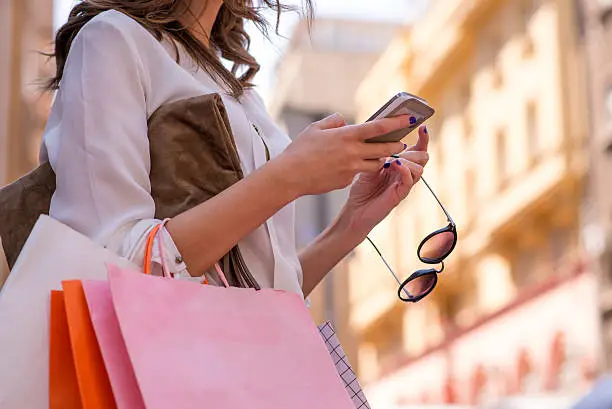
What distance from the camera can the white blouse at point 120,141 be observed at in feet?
5.73

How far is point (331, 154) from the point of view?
5.67 feet

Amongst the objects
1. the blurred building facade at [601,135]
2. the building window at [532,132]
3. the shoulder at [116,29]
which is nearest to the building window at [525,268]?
the building window at [532,132]

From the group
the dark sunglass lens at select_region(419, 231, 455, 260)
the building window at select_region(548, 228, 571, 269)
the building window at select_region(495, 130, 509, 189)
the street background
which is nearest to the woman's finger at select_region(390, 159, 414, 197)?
the dark sunglass lens at select_region(419, 231, 455, 260)

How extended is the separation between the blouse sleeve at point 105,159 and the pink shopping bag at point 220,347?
0.31 feet

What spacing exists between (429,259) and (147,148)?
19.8 inches

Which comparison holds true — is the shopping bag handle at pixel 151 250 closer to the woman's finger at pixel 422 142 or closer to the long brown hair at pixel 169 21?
the long brown hair at pixel 169 21

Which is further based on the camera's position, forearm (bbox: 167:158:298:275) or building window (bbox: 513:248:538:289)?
building window (bbox: 513:248:538:289)

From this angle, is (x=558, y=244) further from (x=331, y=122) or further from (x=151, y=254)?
(x=151, y=254)

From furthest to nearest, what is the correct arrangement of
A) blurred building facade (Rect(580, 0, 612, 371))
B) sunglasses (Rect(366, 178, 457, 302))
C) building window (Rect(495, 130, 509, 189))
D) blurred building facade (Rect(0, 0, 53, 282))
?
1. building window (Rect(495, 130, 509, 189))
2. blurred building facade (Rect(580, 0, 612, 371))
3. blurred building facade (Rect(0, 0, 53, 282))
4. sunglasses (Rect(366, 178, 457, 302))

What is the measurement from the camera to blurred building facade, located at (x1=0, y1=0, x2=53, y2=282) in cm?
1134

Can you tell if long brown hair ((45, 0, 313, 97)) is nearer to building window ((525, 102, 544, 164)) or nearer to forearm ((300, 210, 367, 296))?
forearm ((300, 210, 367, 296))

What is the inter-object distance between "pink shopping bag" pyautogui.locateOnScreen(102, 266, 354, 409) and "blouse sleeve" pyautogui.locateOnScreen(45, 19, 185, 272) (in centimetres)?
9

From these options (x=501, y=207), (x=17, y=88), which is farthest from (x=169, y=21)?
(x=501, y=207)

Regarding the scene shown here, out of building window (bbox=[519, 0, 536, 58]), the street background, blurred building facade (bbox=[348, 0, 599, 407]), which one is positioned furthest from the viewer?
building window (bbox=[519, 0, 536, 58])
